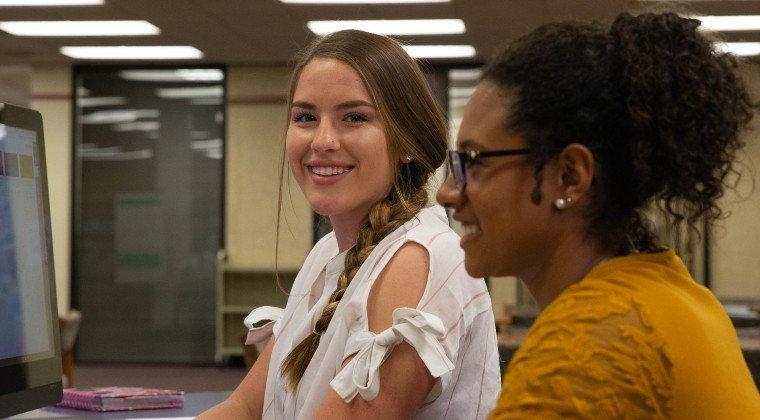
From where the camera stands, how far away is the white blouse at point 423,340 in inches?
62.7

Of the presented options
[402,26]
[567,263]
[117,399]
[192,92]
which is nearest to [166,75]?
[192,92]

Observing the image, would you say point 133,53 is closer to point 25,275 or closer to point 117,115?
point 117,115

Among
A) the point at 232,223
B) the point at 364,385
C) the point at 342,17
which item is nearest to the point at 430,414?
the point at 364,385

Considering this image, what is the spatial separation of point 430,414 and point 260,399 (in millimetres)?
482

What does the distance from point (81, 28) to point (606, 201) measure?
8678 mm

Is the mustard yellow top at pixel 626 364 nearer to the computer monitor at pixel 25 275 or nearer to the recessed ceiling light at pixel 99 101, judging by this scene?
the computer monitor at pixel 25 275

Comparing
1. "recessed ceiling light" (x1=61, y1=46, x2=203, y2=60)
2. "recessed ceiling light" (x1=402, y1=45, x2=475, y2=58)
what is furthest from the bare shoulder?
"recessed ceiling light" (x1=61, y1=46, x2=203, y2=60)

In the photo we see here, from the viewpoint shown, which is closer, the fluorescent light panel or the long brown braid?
the long brown braid

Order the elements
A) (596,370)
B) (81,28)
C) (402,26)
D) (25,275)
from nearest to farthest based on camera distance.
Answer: (596,370) < (25,275) < (402,26) < (81,28)

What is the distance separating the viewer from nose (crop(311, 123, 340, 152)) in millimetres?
1863

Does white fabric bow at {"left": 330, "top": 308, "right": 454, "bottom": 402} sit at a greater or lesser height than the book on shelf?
greater

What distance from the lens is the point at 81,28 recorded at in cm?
930

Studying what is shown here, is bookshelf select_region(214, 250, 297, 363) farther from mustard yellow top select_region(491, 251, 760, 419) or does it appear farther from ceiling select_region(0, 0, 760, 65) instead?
mustard yellow top select_region(491, 251, 760, 419)

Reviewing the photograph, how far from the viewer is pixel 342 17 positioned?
8.84m
